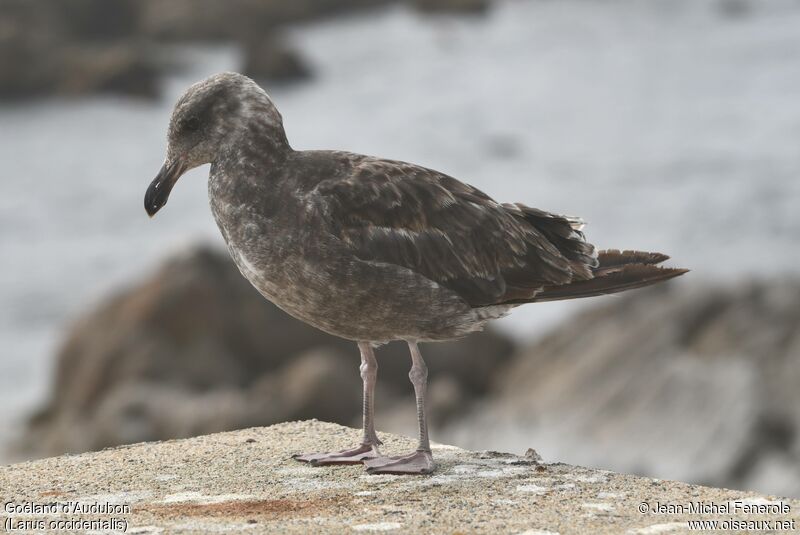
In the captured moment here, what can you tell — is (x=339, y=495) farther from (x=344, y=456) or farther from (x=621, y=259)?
(x=621, y=259)

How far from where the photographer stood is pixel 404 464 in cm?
702

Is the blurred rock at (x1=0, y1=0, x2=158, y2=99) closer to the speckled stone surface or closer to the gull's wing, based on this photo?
the speckled stone surface

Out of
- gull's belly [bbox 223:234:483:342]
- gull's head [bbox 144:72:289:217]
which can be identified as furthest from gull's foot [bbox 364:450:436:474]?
gull's head [bbox 144:72:289:217]

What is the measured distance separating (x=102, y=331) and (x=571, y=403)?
6.78 m

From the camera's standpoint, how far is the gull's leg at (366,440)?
728 centimetres

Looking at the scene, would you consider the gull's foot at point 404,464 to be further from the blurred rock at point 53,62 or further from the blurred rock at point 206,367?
the blurred rock at point 53,62

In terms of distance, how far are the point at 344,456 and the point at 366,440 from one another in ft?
0.71

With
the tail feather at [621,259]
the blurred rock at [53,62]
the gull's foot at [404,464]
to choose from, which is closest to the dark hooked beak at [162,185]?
the gull's foot at [404,464]

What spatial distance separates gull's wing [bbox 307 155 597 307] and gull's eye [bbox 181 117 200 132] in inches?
32.9

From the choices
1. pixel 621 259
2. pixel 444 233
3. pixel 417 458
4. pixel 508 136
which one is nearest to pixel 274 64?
pixel 508 136

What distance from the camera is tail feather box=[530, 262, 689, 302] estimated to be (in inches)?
289

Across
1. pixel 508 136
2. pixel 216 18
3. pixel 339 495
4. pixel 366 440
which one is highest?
pixel 216 18

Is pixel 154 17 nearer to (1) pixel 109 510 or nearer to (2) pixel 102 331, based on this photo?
(2) pixel 102 331

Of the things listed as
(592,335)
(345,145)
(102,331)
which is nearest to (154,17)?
(345,145)
